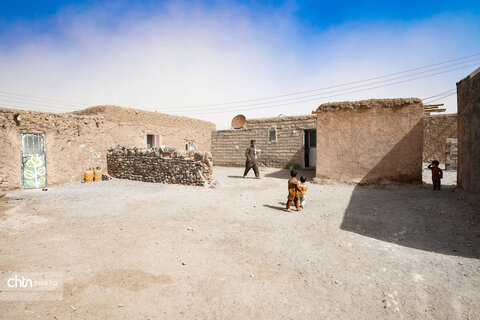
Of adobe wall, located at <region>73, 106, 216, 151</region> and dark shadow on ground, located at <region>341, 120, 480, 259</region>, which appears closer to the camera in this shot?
dark shadow on ground, located at <region>341, 120, 480, 259</region>

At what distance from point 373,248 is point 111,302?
3220mm

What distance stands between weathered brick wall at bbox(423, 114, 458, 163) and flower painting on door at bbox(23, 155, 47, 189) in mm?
19182

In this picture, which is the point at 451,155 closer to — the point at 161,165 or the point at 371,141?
the point at 371,141

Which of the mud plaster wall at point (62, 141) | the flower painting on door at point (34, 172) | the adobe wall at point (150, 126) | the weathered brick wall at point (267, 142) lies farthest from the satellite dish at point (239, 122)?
the flower painting on door at point (34, 172)

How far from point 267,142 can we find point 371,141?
280 inches

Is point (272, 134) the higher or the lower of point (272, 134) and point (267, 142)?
the higher

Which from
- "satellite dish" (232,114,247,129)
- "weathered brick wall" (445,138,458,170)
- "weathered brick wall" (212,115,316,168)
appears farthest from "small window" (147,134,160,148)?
"weathered brick wall" (445,138,458,170)

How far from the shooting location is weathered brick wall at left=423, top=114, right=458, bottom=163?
1416 centimetres

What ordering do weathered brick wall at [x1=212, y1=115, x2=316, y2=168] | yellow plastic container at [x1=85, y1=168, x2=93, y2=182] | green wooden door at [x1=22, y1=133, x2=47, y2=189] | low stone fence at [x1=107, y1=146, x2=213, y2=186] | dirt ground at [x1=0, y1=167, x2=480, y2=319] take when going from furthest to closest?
weathered brick wall at [x1=212, y1=115, x2=316, y2=168] < yellow plastic container at [x1=85, y1=168, x2=93, y2=182] < low stone fence at [x1=107, y1=146, x2=213, y2=186] < green wooden door at [x1=22, y1=133, x2=47, y2=189] < dirt ground at [x1=0, y1=167, x2=480, y2=319]

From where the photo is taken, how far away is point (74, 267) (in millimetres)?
2926

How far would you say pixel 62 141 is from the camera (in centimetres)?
891

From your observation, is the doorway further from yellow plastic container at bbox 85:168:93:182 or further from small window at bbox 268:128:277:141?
yellow plastic container at bbox 85:168:93:182

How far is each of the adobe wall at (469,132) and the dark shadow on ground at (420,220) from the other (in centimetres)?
44

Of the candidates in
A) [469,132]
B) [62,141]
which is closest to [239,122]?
[62,141]
